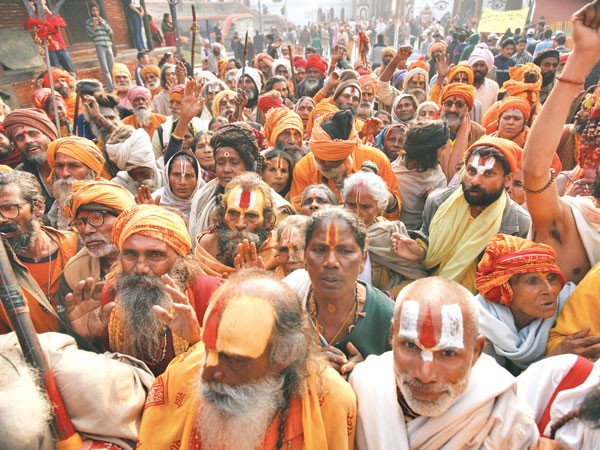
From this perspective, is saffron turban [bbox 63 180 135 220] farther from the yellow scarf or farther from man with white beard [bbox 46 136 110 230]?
the yellow scarf

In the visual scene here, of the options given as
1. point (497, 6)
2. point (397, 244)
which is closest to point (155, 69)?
point (397, 244)

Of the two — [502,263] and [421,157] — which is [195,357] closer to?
[502,263]

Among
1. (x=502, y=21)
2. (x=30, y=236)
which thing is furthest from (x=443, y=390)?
(x=502, y=21)

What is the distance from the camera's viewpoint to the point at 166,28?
1869 centimetres

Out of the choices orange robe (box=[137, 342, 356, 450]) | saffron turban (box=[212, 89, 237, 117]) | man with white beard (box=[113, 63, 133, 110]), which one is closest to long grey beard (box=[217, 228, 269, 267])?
orange robe (box=[137, 342, 356, 450])

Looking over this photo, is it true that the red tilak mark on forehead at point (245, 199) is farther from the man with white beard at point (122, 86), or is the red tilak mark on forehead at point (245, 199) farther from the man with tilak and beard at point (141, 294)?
the man with white beard at point (122, 86)

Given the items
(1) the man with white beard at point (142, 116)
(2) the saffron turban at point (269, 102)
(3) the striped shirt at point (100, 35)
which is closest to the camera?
(1) the man with white beard at point (142, 116)

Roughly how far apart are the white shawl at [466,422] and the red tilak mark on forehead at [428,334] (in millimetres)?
284

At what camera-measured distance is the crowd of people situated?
1721mm

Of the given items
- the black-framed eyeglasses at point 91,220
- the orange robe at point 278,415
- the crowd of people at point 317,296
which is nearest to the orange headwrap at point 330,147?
the crowd of people at point 317,296

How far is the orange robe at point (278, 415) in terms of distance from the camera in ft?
5.78

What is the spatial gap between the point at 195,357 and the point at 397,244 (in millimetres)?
1910

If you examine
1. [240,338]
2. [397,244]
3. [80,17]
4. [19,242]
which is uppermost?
[80,17]

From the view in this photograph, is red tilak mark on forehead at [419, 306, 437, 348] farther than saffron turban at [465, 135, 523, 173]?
No
